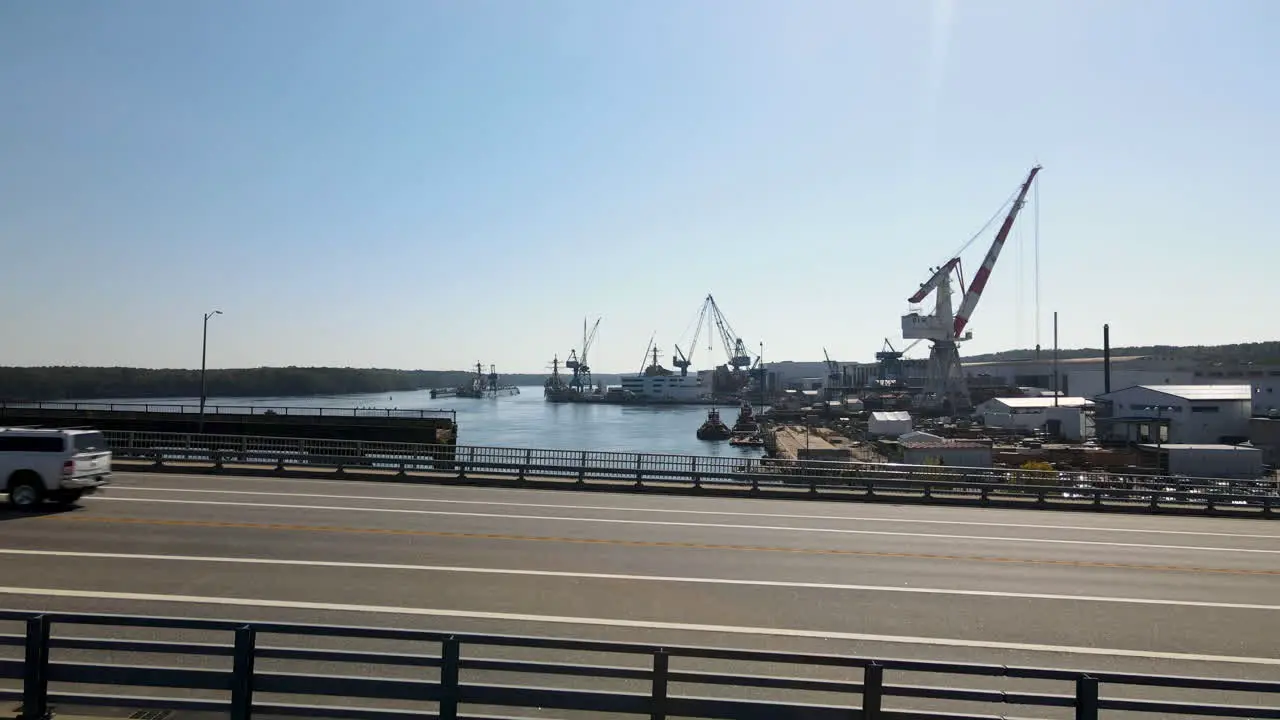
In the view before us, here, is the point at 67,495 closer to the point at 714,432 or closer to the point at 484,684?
the point at 484,684

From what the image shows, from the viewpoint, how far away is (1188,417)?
1959 inches

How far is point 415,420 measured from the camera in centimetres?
4909

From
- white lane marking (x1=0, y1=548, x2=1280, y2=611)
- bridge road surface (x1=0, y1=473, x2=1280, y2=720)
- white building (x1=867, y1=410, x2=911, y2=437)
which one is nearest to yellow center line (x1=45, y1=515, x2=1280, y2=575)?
bridge road surface (x1=0, y1=473, x2=1280, y2=720)

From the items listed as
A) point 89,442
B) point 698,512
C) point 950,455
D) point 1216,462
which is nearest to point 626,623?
point 698,512

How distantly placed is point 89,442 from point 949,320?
99606 millimetres

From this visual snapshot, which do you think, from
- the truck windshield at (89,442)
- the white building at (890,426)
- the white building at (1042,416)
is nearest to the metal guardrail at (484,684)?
the truck windshield at (89,442)

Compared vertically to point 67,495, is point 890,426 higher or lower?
lower

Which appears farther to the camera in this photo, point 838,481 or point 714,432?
point 714,432

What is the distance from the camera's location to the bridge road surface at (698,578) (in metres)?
8.28

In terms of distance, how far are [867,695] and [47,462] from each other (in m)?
16.2

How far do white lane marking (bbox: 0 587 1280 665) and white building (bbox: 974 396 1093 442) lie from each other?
174 feet

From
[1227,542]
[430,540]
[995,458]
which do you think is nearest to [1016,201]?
[995,458]

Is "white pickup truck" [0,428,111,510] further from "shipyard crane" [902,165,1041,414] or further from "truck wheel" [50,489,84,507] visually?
"shipyard crane" [902,165,1041,414]

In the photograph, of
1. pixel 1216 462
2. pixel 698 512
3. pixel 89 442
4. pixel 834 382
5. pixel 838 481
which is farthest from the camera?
pixel 834 382
